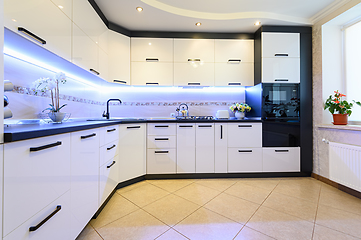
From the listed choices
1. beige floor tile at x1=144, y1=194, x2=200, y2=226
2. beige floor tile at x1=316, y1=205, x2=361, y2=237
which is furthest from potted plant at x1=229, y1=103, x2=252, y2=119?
beige floor tile at x1=144, y1=194, x2=200, y2=226

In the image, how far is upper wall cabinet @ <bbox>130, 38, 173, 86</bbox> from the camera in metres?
2.82

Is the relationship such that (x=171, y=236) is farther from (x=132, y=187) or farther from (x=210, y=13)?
(x=210, y=13)

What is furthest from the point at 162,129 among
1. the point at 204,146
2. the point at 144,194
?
the point at 144,194

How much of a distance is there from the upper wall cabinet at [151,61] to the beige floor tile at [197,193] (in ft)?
5.68

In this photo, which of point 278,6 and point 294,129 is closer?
point 278,6

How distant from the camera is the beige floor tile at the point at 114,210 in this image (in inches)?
59.5

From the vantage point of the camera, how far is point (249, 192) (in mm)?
2109

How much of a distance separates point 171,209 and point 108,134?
41.5 inches

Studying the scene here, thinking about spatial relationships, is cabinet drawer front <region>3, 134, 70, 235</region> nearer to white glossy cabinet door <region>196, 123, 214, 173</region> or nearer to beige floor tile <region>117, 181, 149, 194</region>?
beige floor tile <region>117, 181, 149, 194</region>

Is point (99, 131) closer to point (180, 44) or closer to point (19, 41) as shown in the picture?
point (19, 41)

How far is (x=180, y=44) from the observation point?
286 cm

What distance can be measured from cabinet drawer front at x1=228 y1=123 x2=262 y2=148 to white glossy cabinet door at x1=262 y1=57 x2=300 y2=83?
84 centimetres

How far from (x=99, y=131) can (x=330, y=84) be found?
332 centimetres

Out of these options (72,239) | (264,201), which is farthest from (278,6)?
(72,239)
